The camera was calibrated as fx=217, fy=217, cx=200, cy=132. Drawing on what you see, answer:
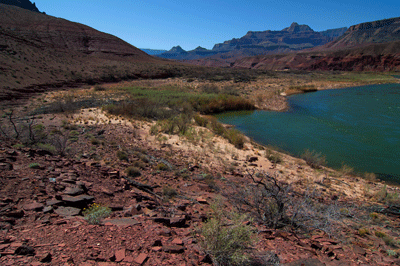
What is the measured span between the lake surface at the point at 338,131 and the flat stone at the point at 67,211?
10944 millimetres

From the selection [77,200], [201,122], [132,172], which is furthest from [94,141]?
[201,122]

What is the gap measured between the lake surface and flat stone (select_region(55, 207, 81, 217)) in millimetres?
10944

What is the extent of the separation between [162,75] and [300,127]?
35.1 m

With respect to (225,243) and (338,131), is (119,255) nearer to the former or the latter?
(225,243)

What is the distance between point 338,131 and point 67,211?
17252 mm

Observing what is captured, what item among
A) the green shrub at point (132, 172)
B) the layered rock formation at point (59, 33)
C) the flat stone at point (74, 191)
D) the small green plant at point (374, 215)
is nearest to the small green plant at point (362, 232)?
the small green plant at point (374, 215)

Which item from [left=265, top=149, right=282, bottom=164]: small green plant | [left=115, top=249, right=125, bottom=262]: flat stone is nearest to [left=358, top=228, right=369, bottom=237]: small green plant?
[left=115, top=249, right=125, bottom=262]: flat stone

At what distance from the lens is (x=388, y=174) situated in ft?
32.3

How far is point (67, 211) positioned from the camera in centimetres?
398

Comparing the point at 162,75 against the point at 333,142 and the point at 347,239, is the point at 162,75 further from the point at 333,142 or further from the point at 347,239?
the point at 347,239

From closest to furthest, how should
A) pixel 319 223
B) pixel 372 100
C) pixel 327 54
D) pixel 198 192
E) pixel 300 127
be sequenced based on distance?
pixel 319 223, pixel 198 192, pixel 300 127, pixel 372 100, pixel 327 54

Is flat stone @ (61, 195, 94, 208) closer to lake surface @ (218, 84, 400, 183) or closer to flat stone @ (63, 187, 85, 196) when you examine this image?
flat stone @ (63, 187, 85, 196)

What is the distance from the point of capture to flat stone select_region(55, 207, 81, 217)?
3.86 metres

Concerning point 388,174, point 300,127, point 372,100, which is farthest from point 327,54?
point 388,174
